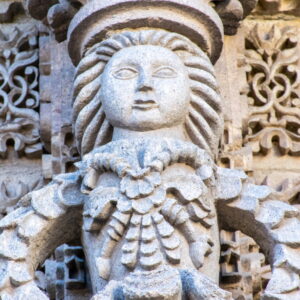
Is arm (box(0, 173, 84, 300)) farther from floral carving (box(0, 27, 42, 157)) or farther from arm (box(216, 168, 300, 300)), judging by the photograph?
floral carving (box(0, 27, 42, 157))

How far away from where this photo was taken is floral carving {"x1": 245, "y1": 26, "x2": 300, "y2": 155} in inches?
168

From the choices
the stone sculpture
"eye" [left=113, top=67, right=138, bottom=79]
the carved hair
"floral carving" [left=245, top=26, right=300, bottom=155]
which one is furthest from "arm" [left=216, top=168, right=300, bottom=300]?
"floral carving" [left=245, top=26, right=300, bottom=155]

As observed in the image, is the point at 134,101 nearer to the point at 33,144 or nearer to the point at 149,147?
the point at 149,147

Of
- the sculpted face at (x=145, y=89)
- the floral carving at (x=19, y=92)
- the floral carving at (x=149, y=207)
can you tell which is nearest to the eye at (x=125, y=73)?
the sculpted face at (x=145, y=89)

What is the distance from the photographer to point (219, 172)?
12.1 feet

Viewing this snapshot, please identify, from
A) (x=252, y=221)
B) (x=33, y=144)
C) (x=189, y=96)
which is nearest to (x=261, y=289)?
(x=252, y=221)

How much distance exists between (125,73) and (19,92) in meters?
0.72

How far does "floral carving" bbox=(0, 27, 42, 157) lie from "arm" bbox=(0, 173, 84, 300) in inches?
24.1

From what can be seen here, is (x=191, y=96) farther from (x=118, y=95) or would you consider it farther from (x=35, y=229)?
(x=35, y=229)

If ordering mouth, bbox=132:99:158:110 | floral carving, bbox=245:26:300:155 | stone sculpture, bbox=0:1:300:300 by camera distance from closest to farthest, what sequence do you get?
1. stone sculpture, bbox=0:1:300:300
2. mouth, bbox=132:99:158:110
3. floral carving, bbox=245:26:300:155

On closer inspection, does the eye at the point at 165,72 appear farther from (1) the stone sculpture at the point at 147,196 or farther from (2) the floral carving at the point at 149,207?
(2) the floral carving at the point at 149,207

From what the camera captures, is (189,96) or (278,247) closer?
(278,247)

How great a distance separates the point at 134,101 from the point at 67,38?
0.50 meters

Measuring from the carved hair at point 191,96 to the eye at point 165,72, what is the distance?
0.25 feet
